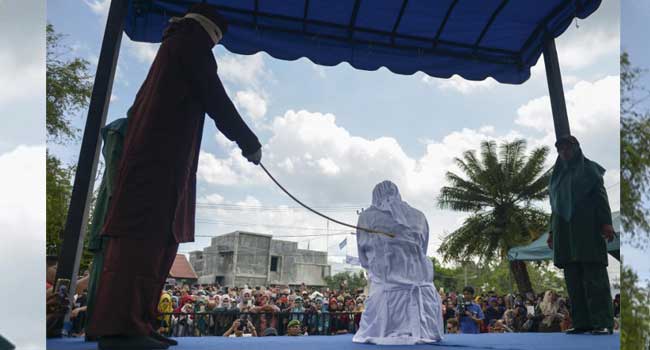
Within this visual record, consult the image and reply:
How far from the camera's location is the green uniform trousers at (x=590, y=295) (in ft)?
15.3

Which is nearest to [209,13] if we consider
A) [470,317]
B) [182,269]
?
[470,317]

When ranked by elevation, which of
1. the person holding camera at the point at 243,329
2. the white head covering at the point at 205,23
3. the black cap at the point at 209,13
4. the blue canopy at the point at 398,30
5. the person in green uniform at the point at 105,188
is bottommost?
the person holding camera at the point at 243,329

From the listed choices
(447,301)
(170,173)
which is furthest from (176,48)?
(447,301)

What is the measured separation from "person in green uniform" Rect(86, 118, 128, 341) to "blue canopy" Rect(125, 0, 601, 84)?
1529mm

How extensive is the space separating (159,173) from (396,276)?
2.46m

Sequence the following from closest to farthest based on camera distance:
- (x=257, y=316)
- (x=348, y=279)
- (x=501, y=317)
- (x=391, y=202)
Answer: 1. (x=391, y=202)
2. (x=257, y=316)
3. (x=501, y=317)
4. (x=348, y=279)

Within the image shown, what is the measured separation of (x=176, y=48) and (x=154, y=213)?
949mm

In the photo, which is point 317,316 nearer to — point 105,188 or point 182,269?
point 105,188

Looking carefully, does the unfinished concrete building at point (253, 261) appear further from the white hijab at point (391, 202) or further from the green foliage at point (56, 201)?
the white hijab at point (391, 202)

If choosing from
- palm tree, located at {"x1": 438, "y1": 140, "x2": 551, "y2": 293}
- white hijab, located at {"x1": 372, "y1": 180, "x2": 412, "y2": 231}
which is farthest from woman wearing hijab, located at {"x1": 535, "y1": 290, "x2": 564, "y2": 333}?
palm tree, located at {"x1": 438, "y1": 140, "x2": 551, "y2": 293}

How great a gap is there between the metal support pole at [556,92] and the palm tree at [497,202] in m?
16.3

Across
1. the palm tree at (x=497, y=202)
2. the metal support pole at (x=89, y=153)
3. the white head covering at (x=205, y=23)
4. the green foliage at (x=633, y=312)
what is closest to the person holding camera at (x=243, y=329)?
the metal support pole at (x=89, y=153)

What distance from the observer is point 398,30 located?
5715 millimetres

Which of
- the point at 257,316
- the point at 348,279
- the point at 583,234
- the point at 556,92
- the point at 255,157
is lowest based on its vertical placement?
the point at 257,316
